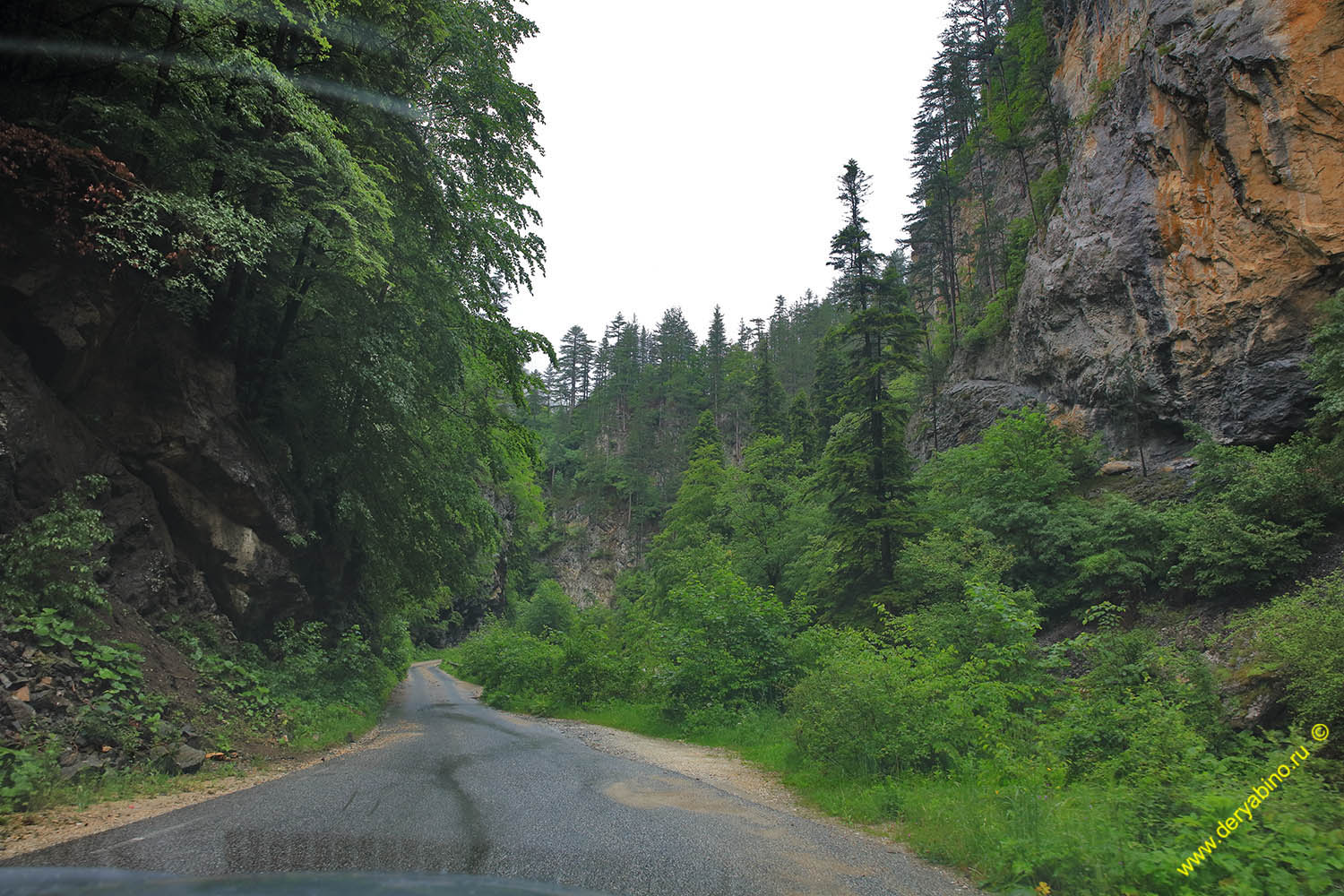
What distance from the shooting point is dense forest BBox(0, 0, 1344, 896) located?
6.68 meters

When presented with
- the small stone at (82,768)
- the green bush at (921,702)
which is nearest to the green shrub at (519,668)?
the green bush at (921,702)

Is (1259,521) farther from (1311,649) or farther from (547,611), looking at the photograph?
(547,611)

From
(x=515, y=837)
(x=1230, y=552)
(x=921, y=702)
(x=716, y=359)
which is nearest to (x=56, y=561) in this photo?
(x=515, y=837)

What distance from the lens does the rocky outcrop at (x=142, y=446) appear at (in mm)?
8578

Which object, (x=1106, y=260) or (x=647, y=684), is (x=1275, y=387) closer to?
(x=1106, y=260)

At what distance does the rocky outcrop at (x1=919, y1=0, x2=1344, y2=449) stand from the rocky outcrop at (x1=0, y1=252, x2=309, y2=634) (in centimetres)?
2444

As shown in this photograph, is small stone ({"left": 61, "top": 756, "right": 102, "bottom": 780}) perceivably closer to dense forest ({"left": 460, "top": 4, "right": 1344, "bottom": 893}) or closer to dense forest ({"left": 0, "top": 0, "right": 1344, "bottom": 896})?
dense forest ({"left": 0, "top": 0, "right": 1344, "bottom": 896})

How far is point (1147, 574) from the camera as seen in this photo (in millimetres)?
16766

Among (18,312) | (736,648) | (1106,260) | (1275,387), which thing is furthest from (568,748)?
(1106,260)

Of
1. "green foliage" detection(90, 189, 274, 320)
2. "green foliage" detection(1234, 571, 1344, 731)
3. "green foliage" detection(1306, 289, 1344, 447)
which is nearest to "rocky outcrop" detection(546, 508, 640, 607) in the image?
"green foliage" detection(1306, 289, 1344, 447)

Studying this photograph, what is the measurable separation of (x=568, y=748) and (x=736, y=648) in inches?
212

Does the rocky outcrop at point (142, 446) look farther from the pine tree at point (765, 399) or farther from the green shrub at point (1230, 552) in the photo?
the pine tree at point (765, 399)

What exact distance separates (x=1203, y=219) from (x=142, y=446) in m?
27.2

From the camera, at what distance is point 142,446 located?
10656 mm
